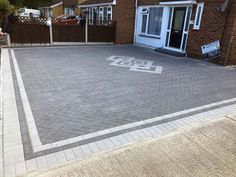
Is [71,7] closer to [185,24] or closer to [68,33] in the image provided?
[68,33]

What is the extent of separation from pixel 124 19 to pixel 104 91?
10.1m

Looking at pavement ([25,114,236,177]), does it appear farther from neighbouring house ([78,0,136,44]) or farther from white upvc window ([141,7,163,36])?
neighbouring house ([78,0,136,44])

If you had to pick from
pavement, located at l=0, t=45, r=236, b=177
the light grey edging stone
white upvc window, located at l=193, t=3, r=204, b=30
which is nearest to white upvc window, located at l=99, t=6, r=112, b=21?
white upvc window, located at l=193, t=3, r=204, b=30

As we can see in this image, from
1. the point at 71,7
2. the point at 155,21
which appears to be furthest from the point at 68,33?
the point at 71,7

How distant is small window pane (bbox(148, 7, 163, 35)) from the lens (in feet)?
43.5

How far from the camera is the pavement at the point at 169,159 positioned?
285 centimetres

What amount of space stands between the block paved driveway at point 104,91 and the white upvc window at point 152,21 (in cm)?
481

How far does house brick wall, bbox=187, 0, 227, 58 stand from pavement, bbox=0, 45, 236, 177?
5.55 ft

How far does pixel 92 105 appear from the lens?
4902mm

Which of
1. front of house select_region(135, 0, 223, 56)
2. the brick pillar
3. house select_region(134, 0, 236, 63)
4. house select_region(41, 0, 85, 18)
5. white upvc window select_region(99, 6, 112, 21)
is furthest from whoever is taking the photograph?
house select_region(41, 0, 85, 18)

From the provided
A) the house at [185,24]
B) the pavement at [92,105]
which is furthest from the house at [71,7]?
the pavement at [92,105]

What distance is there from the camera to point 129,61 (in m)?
9.77

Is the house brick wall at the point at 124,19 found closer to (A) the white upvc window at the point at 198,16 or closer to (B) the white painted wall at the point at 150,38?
(B) the white painted wall at the point at 150,38

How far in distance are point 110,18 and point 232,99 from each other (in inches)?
479
